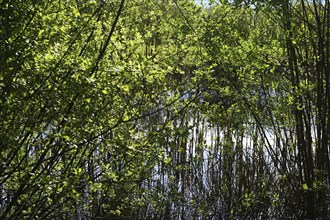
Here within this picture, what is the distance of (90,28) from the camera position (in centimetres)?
383

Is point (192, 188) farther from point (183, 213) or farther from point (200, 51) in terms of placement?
point (200, 51)

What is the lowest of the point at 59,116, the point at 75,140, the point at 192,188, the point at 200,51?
the point at 75,140

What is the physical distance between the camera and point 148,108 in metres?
4.61

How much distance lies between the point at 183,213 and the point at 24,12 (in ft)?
12.3

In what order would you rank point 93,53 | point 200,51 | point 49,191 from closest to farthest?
point 49,191 → point 93,53 → point 200,51

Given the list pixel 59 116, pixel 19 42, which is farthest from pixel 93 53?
pixel 19 42

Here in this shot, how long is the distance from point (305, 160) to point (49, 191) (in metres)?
3.47

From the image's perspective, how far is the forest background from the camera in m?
3.33

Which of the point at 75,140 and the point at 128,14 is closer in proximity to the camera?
the point at 75,140

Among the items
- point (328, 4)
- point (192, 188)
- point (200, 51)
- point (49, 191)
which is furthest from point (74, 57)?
→ point (192, 188)

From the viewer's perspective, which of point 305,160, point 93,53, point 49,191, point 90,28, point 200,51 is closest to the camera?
point 49,191

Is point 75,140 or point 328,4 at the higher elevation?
point 328,4

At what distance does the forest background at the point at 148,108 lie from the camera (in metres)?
3.33

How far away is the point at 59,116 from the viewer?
3.65 m
